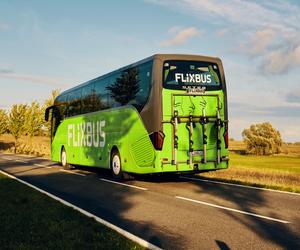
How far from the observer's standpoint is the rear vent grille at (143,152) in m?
13.0

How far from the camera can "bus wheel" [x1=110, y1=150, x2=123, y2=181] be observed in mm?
15356

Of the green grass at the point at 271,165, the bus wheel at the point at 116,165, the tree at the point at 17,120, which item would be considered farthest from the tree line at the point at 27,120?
the bus wheel at the point at 116,165

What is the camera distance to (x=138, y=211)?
895 centimetres

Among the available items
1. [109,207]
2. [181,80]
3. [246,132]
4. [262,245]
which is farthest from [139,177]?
[246,132]

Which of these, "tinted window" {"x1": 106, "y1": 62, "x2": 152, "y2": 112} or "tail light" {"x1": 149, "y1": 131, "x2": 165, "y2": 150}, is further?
"tinted window" {"x1": 106, "y1": 62, "x2": 152, "y2": 112}

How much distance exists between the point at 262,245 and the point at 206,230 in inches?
46.4

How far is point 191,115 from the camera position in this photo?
13.3 m

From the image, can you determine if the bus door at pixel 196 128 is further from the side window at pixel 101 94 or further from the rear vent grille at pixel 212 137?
the side window at pixel 101 94

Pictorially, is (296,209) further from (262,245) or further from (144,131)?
(144,131)

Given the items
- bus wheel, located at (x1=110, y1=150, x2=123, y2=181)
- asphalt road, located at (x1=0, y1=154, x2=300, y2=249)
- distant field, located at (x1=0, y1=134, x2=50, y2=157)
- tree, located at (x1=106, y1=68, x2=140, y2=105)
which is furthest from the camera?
distant field, located at (x1=0, y1=134, x2=50, y2=157)

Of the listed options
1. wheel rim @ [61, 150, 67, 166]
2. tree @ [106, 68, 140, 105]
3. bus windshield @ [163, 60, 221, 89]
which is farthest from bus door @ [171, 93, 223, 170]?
wheel rim @ [61, 150, 67, 166]

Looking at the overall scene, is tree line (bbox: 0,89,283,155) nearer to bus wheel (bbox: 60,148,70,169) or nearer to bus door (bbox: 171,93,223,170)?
bus wheel (bbox: 60,148,70,169)

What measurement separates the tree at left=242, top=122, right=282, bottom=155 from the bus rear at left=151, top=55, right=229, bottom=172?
5713 cm

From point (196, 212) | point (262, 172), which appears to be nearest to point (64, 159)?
point (262, 172)
